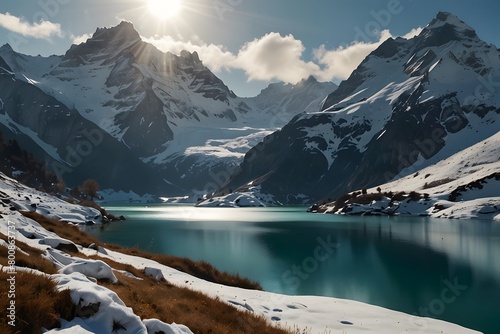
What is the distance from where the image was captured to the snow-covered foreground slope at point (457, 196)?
441 feet

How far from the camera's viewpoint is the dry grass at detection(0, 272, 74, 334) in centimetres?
966

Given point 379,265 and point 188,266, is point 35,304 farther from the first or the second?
point 379,265

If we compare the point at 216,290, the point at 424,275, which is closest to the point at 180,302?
the point at 216,290

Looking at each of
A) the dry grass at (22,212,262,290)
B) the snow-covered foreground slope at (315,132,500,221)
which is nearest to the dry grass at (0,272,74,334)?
the dry grass at (22,212,262,290)

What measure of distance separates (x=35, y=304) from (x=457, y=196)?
6434 inches

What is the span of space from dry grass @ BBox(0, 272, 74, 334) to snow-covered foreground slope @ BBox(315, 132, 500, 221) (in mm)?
136950

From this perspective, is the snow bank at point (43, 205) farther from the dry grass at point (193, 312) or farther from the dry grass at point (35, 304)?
the dry grass at point (35, 304)

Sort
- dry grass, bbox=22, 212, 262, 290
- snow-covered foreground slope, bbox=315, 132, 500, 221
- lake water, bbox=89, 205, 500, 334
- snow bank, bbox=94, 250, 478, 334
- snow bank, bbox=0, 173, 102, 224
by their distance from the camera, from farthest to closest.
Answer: snow-covered foreground slope, bbox=315, 132, 500, 221
snow bank, bbox=0, 173, 102, 224
dry grass, bbox=22, 212, 262, 290
lake water, bbox=89, 205, 500, 334
snow bank, bbox=94, 250, 478, 334

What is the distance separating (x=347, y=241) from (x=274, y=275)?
3571cm

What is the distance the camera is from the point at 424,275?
1742 inches

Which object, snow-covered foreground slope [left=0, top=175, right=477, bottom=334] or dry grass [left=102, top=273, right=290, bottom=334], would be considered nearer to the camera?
snow-covered foreground slope [left=0, top=175, right=477, bottom=334]

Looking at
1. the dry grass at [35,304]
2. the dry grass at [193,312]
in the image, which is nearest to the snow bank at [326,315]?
the dry grass at [193,312]

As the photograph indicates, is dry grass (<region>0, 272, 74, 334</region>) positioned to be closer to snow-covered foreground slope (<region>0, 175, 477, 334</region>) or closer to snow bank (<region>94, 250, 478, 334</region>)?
snow-covered foreground slope (<region>0, 175, 477, 334</region>)

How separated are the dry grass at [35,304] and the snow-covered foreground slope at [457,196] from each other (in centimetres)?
13695
